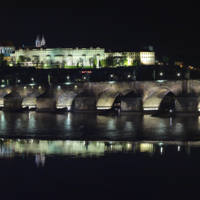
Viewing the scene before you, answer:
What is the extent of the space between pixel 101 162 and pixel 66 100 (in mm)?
28926

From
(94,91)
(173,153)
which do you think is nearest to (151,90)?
(94,91)

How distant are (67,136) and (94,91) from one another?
17945mm

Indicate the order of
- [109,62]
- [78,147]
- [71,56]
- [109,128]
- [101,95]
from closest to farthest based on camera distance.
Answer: [78,147], [109,128], [101,95], [109,62], [71,56]

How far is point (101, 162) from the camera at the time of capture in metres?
19.1

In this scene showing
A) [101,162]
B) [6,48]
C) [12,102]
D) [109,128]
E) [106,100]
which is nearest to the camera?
[101,162]

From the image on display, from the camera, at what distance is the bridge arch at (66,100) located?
1835 inches

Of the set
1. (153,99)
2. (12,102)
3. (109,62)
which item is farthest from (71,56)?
(153,99)

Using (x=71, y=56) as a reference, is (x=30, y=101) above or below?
below

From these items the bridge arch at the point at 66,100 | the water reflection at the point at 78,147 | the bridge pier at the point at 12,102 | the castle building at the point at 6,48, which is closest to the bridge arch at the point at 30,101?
the bridge pier at the point at 12,102

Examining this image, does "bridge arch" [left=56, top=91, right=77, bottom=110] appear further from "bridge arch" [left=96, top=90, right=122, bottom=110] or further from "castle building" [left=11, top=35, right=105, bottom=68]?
"castle building" [left=11, top=35, right=105, bottom=68]

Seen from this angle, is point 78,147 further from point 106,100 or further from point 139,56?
point 139,56

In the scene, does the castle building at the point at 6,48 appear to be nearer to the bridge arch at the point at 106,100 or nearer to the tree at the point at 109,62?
the tree at the point at 109,62

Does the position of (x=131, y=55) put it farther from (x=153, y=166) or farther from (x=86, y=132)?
(x=153, y=166)

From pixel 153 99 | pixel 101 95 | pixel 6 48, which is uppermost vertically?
pixel 6 48
